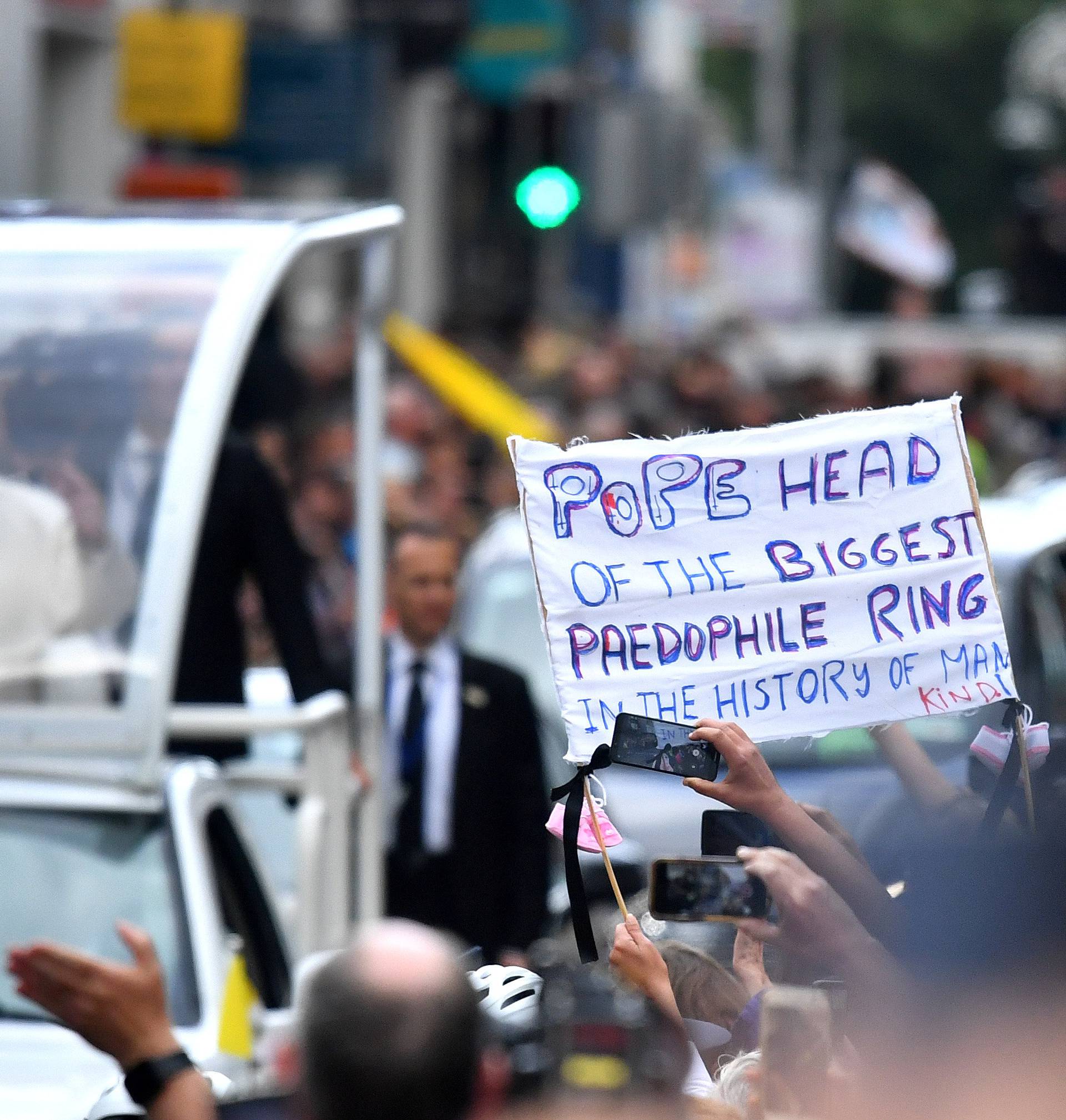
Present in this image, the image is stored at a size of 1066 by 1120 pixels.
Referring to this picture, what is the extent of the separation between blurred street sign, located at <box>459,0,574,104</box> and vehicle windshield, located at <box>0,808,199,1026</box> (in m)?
14.8

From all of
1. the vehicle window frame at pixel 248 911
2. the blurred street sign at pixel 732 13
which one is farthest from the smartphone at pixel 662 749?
the blurred street sign at pixel 732 13

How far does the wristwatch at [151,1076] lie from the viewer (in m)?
2.67

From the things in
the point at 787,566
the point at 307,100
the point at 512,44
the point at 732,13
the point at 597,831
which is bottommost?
the point at 597,831

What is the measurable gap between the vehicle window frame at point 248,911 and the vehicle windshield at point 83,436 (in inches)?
16.9

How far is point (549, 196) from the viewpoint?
13109mm

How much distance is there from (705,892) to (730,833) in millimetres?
243

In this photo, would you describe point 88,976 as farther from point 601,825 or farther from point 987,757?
point 987,757

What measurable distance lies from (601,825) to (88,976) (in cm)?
97

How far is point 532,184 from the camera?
43.3 feet

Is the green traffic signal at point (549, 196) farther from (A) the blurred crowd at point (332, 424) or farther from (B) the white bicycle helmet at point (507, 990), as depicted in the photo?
(B) the white bicycle helmet at point (507, 990)

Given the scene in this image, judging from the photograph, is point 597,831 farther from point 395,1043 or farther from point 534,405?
point 534,405

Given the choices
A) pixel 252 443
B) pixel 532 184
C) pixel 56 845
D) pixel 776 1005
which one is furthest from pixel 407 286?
pixel 776 1005

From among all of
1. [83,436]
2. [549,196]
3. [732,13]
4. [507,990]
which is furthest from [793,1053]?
[732,13]

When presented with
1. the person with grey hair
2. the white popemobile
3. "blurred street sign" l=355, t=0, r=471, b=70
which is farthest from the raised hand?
"blurred street sign" l=355, t=0, r=471, b=70
